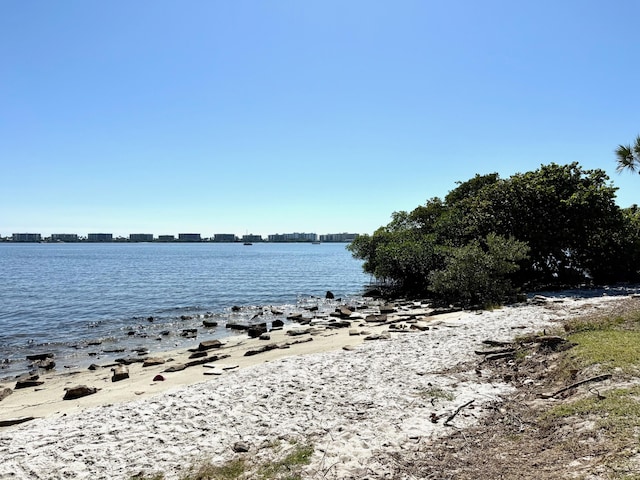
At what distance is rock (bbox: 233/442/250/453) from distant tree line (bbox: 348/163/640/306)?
20698 mm

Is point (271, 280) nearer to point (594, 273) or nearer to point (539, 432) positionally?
point (594, 273)

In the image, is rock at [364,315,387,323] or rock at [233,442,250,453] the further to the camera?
rock at [364,315,387,323]

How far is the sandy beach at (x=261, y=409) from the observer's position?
754 centimetres

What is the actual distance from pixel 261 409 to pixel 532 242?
27.2 metres

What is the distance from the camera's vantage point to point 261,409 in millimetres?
9766

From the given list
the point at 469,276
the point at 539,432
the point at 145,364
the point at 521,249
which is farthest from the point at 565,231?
the point at 145,364

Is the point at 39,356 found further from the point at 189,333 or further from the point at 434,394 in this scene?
the point at 434,394

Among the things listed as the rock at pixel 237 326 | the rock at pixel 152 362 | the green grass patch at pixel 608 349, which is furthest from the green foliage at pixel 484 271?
the rock at pixel 152 362

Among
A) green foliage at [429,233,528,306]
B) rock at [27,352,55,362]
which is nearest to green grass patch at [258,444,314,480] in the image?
rock at [27,352,55,362]

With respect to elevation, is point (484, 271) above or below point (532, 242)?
below

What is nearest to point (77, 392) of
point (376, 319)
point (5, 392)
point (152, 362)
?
point (5, 392)

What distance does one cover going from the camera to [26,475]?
281 inches

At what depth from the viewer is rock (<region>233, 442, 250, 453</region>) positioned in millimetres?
7672

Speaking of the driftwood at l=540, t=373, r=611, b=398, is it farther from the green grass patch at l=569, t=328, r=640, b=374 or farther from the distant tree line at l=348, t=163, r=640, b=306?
the distant tree line at l=348, t=163, r=640, b=306
